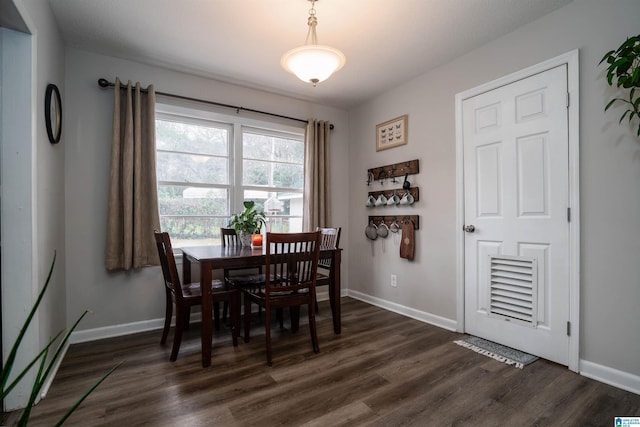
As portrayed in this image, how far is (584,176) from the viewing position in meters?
2.23

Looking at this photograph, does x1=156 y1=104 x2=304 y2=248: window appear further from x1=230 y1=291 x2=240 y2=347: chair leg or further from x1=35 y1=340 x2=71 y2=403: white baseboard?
x1=35 y1=340 x2=71 y2=403: white baseboard

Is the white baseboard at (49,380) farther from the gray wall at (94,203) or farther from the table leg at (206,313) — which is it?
the table leg at (206,313)

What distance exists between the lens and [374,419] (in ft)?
5.80

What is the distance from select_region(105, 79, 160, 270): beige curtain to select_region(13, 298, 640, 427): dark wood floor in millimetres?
762

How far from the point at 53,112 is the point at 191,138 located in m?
1.20

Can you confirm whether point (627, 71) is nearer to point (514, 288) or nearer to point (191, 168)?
point (514, 288)

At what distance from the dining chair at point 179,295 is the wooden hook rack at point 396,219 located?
6.15ft

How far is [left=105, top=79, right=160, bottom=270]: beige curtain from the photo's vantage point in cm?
287

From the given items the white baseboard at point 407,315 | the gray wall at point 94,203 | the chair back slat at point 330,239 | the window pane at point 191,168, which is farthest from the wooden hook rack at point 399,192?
the gray wall at point 94,203

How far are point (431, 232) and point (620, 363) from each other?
161 cm

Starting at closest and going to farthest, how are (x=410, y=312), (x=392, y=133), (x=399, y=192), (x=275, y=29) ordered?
(x=275, y=29), (x=410, y=312), (x=399, y=192), (x=392, y=133)

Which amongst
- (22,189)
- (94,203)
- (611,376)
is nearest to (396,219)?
(611,376)

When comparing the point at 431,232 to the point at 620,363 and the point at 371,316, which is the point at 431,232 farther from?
the point at 620,363

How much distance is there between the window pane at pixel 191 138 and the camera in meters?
3.26
